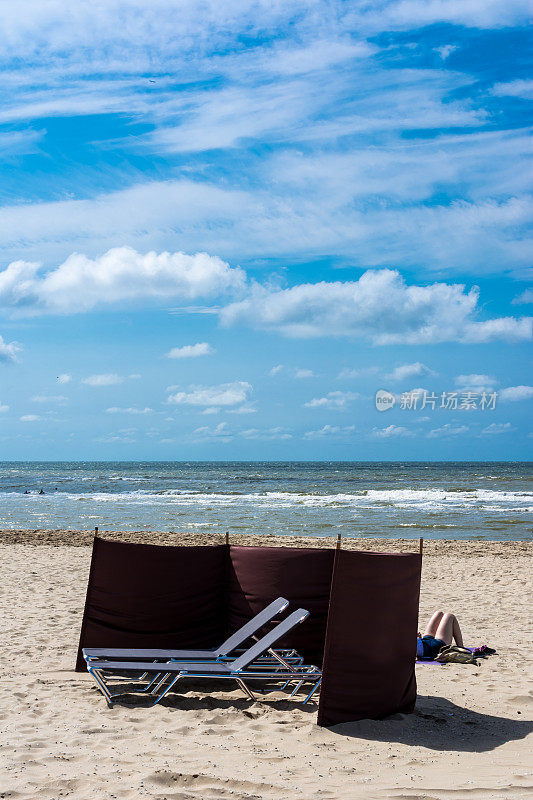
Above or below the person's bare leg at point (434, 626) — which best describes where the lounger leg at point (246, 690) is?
below

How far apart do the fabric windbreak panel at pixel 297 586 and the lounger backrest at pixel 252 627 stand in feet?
0.72

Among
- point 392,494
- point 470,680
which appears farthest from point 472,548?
point 392,494

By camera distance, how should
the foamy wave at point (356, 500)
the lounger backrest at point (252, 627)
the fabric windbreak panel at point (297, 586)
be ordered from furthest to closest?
the foamy wave at point (356, 500) < the fabric windbreak panel at point (297, 586) < the lounger backrest at point (252, 627)

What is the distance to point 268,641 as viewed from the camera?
594 centimetres

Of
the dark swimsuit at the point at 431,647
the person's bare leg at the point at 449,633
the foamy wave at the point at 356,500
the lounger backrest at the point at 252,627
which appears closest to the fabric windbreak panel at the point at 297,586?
the lounger backrest at the point at 252,627

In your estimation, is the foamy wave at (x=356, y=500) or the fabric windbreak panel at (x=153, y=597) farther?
the foamy wave at (x=356, y=500)

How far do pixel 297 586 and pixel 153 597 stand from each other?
1.31 meters

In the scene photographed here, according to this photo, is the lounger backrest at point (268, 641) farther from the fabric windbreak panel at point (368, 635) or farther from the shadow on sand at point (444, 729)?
the shadow on sand at point (444, 729)

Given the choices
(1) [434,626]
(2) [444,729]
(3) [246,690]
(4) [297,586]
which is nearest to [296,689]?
(3) [246,690]

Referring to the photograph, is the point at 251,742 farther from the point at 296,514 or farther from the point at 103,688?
the point at 296,514

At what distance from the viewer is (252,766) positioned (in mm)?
4586

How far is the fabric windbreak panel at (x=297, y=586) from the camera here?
666 cm

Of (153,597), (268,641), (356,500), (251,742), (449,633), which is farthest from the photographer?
(356,500)

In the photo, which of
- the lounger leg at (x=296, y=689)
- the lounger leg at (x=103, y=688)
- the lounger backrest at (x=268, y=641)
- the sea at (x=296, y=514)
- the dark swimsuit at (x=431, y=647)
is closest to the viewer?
the lounger leg at (x=103, y=688)
